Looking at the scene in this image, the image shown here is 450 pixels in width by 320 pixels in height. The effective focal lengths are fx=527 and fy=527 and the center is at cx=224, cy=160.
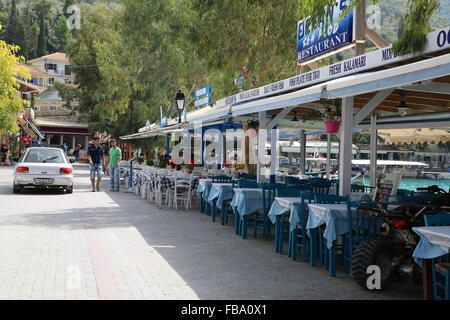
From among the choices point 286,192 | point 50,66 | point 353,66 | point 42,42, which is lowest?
point 286,192

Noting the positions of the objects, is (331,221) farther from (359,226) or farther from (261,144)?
(261,144)

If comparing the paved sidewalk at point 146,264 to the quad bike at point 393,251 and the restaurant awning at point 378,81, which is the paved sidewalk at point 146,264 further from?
the restaurant awning at point 378,81

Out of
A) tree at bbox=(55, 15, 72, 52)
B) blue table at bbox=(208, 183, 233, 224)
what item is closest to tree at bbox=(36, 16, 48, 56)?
tree at bbox=(55, 15, 72, 52)

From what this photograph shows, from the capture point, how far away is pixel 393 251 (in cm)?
618

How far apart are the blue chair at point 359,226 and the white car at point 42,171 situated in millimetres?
12533

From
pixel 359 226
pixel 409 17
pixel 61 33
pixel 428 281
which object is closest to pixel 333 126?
pixel 359 226

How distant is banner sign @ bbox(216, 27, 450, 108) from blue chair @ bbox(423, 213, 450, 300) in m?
2.93

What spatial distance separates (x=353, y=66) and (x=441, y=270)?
4976 millimetres

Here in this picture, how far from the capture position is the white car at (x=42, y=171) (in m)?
17.1

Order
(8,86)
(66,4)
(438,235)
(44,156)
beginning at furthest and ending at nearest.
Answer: (66,4) → (8,86) → (44,156) → (438,235)

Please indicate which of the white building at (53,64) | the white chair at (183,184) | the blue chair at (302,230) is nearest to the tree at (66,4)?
the white building at (53,64)

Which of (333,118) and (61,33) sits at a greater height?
(61,33)
